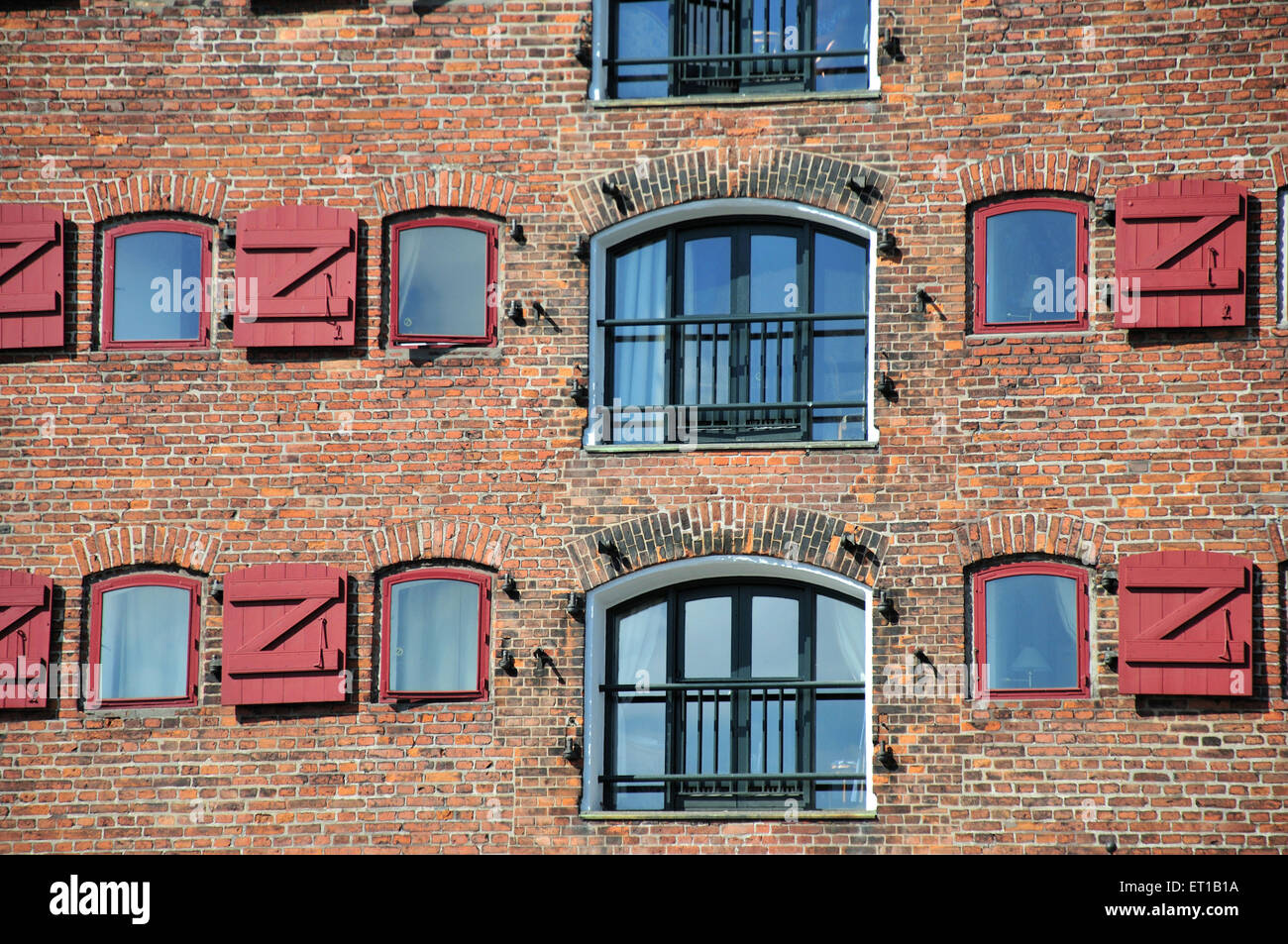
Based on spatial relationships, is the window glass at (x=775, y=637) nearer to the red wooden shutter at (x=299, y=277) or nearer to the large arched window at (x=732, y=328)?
the large arched window at (x=732, y=328)

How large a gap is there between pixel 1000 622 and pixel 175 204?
24.9 feet

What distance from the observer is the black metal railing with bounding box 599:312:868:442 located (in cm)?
1486

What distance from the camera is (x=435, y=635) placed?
14.7m

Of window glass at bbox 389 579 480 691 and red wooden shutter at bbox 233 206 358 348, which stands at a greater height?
red wooden shutter at bbox 233 206 358 348

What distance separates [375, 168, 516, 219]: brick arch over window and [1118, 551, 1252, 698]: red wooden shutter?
580 cm

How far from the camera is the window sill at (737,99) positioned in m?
15.0

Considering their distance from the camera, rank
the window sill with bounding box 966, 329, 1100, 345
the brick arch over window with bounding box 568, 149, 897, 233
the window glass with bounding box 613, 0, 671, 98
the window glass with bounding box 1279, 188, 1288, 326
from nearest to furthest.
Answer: the window glass with bounding box 1279, 188, 1288, 326 < the window sill with bounding box 966, 329, 1100, 345 < the brick arch over window with bounding box 568, 149, 897, 233 < the window glass with bounding box 613, 0, 671, 98

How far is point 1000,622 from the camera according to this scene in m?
14.4

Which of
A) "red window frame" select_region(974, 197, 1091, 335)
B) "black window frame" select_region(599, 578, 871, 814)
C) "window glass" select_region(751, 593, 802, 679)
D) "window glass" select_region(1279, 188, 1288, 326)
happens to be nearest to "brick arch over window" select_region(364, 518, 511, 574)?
"black window frame" select_region(599, 578, 871, 814)

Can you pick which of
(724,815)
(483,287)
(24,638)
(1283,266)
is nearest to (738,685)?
(724,815)

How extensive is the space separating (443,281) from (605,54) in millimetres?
2366

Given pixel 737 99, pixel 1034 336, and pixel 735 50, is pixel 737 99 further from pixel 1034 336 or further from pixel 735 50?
pixel 1034 336
